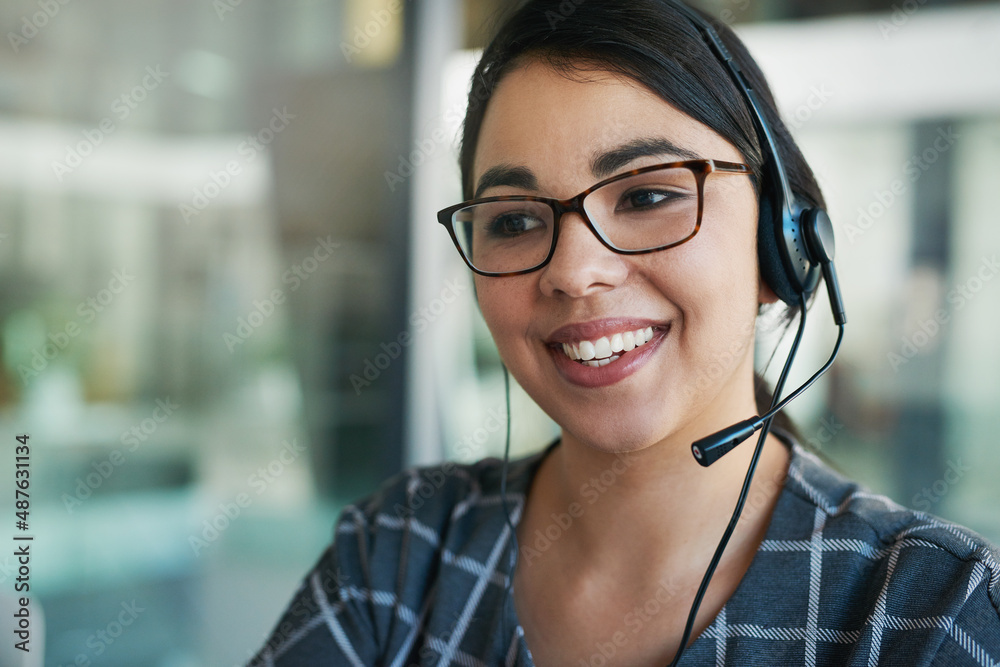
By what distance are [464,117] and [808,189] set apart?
20.0 inches

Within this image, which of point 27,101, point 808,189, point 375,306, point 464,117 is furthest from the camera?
point 375,306

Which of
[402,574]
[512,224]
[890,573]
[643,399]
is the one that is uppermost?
[512,224]

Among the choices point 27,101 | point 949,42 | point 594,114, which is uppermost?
point 949,42

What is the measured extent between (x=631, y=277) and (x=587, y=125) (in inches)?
7.2

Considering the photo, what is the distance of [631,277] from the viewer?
82 centimetres

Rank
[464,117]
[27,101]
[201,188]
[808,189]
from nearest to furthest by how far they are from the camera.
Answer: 1. [808,189]
2. [464,117]
3. [27,101]
4. [201,188]

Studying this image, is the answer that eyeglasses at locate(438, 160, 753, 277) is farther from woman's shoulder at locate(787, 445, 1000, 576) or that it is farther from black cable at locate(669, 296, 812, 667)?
woman's shoulder at locate(787, 445, 1000, 576)

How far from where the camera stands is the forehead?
0.81 m

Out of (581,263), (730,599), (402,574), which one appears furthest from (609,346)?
(402,574)

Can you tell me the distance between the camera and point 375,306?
10.1 feet

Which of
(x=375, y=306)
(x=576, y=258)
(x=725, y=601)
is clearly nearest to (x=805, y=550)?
(x=725, y=601)

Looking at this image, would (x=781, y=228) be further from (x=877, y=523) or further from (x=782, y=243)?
(x=877, y=523)

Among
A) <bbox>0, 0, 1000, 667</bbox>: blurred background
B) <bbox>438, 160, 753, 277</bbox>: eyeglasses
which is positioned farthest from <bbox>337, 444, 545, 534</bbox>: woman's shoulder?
<bbox>0, 0, 1000, 667</bbox>: blurred background

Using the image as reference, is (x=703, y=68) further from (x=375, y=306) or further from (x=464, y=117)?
(x=375, y=306)
